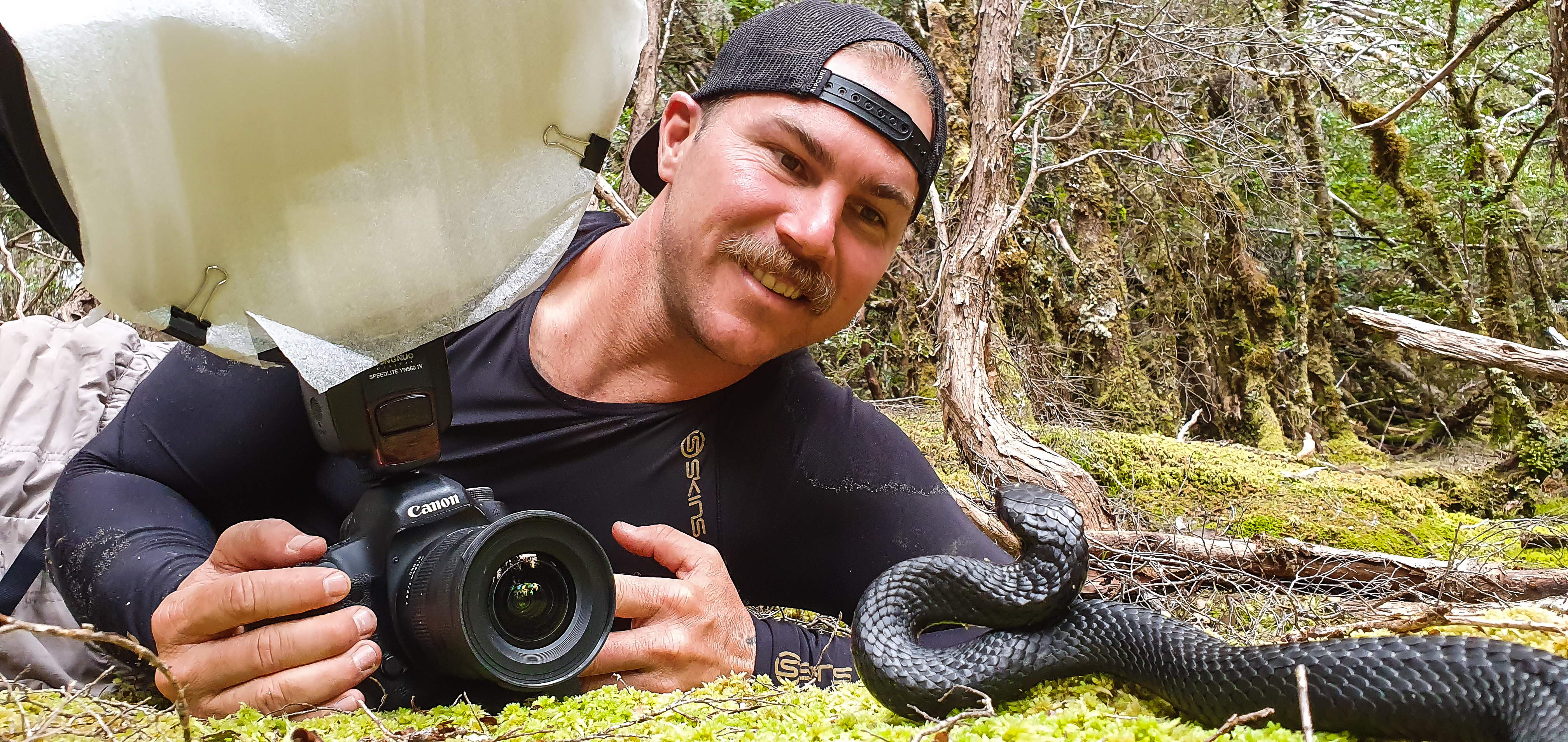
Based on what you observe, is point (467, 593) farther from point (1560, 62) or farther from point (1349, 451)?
point (1349, 451)

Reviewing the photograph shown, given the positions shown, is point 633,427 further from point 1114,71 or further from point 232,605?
point 1114,71

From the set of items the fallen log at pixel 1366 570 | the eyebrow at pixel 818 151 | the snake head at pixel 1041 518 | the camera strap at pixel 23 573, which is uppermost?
the eyebrow at pixel 818 151

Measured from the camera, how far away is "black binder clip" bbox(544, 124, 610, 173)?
1.12 metres

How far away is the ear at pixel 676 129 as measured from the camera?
2.01m

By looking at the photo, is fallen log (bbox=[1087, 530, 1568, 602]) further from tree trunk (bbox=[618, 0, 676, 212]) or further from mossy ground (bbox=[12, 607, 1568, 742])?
tree trunk (bbox=[618, 0, 676, 212])

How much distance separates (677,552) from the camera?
1.62 metres

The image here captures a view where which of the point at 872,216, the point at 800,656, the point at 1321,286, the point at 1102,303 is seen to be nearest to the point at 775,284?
the point at 872,216

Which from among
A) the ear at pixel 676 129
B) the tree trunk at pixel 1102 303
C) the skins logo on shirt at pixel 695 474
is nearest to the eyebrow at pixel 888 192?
the ear at pixel 676 129

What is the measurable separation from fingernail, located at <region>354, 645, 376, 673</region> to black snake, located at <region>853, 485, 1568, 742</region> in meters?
0.62

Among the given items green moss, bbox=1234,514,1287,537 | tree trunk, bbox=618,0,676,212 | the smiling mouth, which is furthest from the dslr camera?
tree trunk, bbox=618,0,676,212

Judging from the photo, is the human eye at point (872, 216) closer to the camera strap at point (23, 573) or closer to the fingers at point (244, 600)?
the fingers at point (244, 600)

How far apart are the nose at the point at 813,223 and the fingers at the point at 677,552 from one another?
58 centimetres

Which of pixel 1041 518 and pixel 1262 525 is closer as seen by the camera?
pixel 1041 518

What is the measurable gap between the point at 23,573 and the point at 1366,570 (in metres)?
3.11
